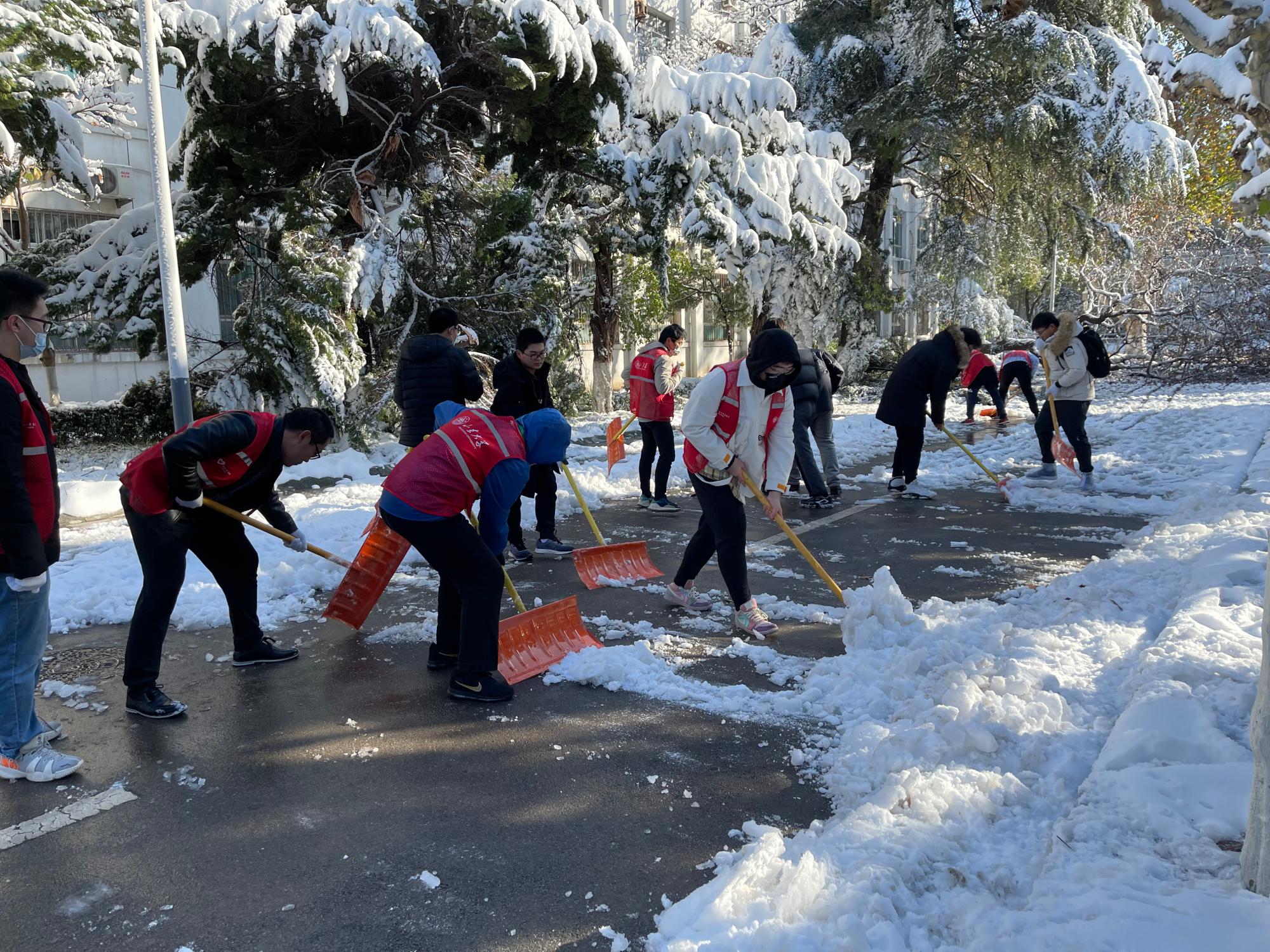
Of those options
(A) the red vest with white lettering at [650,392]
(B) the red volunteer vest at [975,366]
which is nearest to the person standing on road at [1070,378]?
(A) the red vest with white lettering at [650,392]

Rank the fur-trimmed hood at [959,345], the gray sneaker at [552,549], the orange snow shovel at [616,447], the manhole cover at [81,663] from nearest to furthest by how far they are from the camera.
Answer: the manhole cover at [81,663]
the gray sneaker at [552,549]
the fur-trimmed hood at [959,345]
the orange snow shovel at [616,447]

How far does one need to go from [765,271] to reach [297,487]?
12044 millimetres

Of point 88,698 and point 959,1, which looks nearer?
point 88,698

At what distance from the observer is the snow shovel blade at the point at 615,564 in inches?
253

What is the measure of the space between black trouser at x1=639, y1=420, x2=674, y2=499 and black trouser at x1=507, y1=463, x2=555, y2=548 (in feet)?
5.89

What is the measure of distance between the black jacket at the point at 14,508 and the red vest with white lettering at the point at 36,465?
5 cm

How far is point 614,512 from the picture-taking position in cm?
933

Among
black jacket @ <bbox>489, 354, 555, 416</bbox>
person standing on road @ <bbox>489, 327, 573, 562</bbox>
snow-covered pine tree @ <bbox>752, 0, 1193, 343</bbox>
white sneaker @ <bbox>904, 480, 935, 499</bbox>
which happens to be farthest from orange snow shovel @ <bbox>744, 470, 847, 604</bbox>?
snow-covered pine tree @ <bbox>752, 0, 1193, 343</bbox>

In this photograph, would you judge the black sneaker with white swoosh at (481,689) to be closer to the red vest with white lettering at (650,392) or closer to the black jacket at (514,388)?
the black jacket at (514,388)

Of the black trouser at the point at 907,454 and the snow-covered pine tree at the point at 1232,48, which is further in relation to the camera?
the black trouser at the point at 907,454

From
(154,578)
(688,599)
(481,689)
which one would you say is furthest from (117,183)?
(481,689)

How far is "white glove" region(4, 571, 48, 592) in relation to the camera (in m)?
3.45

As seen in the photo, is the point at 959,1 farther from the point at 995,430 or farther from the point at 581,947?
the point at 581,947

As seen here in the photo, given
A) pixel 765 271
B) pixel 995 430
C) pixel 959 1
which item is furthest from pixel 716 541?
pixel 959 1
